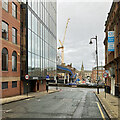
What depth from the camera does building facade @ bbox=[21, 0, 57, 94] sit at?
88.6 ft

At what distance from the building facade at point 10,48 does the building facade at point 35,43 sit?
135 cm

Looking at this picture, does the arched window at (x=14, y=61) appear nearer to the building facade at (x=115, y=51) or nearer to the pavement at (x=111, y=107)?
the pavement at (x=111, y=107)

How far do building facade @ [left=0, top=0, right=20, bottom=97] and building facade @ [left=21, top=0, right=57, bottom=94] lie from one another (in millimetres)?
1349

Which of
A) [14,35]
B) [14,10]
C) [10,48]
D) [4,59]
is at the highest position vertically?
A: [14,10]

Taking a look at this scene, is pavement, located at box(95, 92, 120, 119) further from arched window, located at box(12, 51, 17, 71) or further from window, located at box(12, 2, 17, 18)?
window, located at box(12, 2, 17, 18)

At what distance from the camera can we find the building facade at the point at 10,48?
21.4m

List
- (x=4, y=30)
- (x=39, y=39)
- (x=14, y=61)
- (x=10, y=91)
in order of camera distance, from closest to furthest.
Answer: (x=4, y=30), (x=10, y=91), (x=14, y=61), (x=39, y=39)

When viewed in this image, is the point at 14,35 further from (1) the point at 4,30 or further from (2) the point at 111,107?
(2) the point at 111,107

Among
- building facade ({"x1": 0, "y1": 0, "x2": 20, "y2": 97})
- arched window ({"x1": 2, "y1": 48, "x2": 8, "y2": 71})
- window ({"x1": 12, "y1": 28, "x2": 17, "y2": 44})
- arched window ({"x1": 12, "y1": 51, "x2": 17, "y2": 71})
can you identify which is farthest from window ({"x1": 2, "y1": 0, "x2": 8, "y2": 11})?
arched window ({"x1": 12, "y1": 51, "x2": 17, "y2": 71})

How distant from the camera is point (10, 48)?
23.3m

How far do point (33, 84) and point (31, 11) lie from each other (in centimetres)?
1398

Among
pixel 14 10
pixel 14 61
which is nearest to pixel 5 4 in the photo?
pixel 14 10

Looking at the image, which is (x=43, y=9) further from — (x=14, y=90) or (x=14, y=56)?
(x=14, y=90)

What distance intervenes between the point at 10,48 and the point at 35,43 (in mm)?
8037
